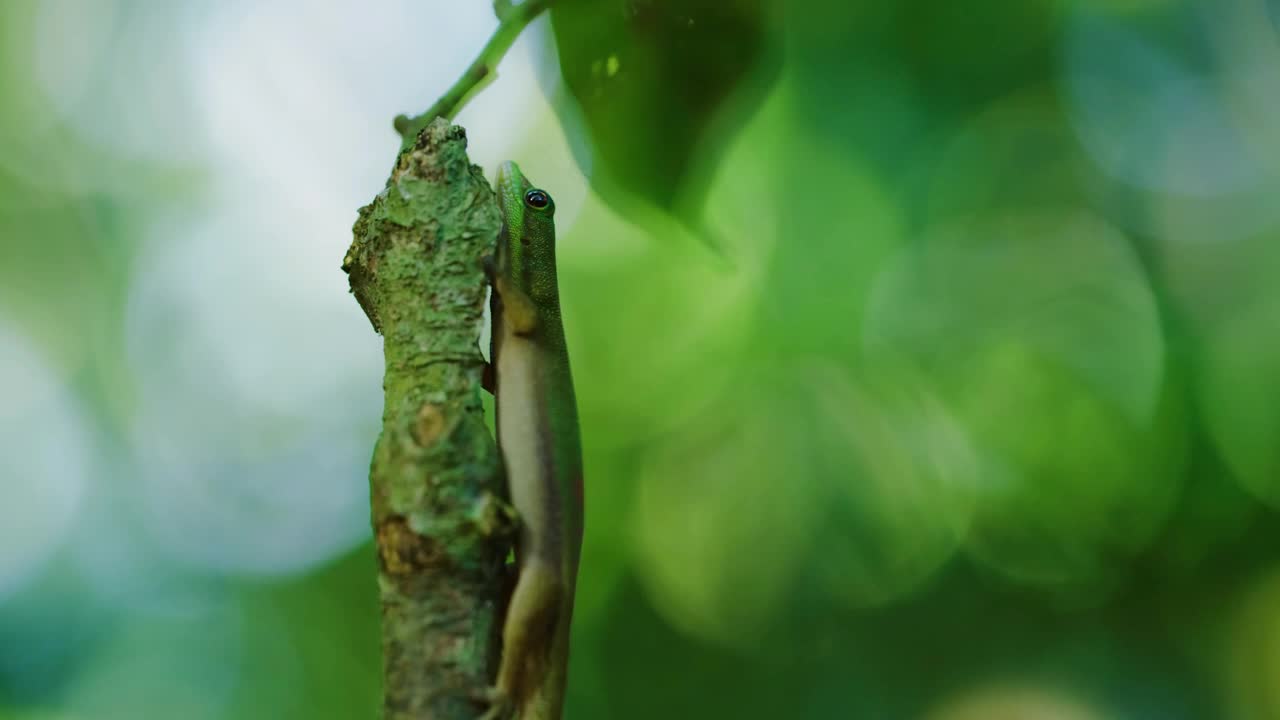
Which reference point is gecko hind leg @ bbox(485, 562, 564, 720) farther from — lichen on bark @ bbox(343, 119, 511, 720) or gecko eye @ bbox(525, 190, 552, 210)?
gecko eye @ bbox(525, 190, 552, 210)

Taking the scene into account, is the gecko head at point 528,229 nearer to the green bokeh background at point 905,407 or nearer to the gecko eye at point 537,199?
the gecko eye at point 537,199

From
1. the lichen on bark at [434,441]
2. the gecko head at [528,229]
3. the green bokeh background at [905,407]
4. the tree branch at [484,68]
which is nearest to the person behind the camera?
the lichen on bark at [434,441]

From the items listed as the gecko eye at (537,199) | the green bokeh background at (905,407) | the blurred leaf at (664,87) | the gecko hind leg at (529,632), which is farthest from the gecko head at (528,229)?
the green bokeh background at (905,407)

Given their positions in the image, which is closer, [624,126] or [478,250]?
[478,250]

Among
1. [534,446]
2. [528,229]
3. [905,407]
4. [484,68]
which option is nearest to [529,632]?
[534,446]

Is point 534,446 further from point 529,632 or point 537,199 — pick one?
point 537,199

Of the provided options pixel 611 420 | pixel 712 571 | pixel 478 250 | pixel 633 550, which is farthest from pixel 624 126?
pixel 712 571

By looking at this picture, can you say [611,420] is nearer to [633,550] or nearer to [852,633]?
[633,550]

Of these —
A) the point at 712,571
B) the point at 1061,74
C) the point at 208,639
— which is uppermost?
the point at 208,639
